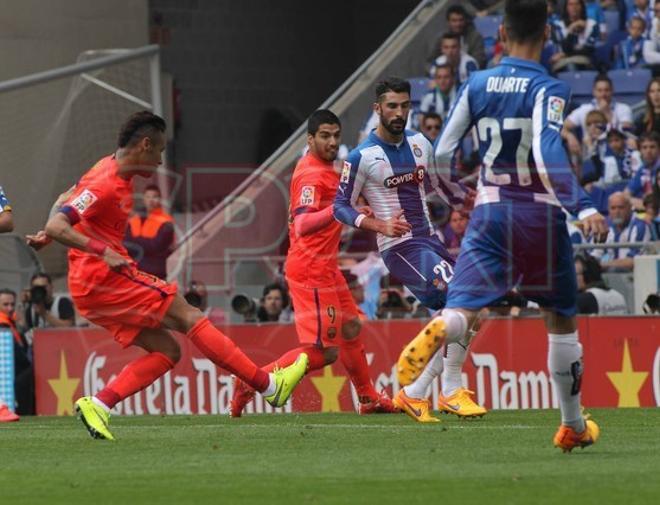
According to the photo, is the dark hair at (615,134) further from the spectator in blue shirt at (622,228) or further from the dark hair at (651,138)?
the spectator in blue shirt at (622,228)

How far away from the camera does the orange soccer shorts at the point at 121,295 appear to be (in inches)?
429

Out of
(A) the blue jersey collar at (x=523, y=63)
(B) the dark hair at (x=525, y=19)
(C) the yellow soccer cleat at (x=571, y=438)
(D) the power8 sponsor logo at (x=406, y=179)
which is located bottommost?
(C) the yellow soccer cleat at (x=571, y=438)

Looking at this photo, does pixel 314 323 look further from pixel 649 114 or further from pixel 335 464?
pixel 649 114

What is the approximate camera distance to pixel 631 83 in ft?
69.6

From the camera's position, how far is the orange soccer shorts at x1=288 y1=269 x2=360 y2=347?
13.3 metres

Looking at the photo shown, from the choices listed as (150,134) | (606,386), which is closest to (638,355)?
(606,386)

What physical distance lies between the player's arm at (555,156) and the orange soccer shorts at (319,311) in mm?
4566

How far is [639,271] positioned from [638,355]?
0.90 meters

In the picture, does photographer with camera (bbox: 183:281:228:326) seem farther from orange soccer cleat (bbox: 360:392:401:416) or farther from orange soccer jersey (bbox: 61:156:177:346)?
orange soccer jersey (bbox: 61:156:177:346)

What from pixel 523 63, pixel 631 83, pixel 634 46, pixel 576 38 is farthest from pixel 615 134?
pixel 523 63

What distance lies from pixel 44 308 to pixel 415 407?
7.92 m

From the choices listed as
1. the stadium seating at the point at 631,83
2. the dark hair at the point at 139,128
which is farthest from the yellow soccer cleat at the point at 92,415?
the stadium seating at the point at 631,83

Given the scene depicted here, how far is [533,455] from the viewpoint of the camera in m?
9.30

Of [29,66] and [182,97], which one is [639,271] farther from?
[182,97]
